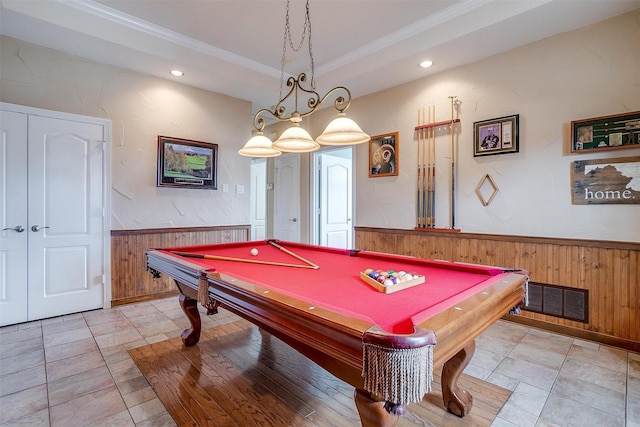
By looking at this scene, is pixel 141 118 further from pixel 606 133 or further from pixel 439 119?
pixel 606 133

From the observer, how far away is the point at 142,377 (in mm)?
2070

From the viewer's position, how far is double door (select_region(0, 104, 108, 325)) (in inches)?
116

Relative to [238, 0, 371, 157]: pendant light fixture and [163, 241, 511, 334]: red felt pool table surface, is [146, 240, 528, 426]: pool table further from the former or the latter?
[238, 0, 371, 157]: pendant light fixture

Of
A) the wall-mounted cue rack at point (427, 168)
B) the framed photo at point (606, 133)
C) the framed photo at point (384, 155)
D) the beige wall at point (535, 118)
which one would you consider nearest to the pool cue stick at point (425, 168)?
the wall-mounted cue rack at point (427, 168)

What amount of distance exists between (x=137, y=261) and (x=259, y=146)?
2.33m

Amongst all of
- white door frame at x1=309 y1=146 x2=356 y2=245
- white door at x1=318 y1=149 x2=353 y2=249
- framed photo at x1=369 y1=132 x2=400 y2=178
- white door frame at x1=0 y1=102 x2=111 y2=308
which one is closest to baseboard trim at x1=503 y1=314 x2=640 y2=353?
framed photo at x1=369 y1=132 x2=400 y2=178

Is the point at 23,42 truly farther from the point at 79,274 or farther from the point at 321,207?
the point at 321,207

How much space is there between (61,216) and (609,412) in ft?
15.5

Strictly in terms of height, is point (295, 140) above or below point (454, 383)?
above

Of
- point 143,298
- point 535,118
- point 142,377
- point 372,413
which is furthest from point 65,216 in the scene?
point 535,118

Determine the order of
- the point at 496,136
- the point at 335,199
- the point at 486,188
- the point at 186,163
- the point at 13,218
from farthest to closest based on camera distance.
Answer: the point at 335,199, the point at 186,163, the point at 486,188, the point at 496,136, the point at 13,218

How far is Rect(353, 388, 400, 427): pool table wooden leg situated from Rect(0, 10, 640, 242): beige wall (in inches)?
104

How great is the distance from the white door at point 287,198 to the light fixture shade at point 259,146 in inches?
104

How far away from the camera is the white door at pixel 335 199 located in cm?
521
